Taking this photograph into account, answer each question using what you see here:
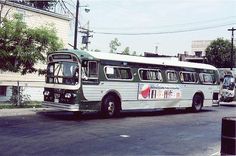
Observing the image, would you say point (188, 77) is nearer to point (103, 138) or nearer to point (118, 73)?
point (118, 73)

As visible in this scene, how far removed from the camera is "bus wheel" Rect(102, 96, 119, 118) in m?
17.7

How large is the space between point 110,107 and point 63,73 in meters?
2.64

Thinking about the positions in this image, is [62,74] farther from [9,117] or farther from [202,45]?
[202,45]

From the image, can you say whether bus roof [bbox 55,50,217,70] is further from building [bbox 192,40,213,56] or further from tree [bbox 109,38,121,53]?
building [bbox 192,40,213,56]

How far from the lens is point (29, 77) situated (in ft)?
102

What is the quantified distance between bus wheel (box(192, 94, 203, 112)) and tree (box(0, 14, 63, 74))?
8.50 m

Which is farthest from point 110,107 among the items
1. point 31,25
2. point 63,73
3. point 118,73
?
point 31,25

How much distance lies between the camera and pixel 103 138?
1181 centimetres

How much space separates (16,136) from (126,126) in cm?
476

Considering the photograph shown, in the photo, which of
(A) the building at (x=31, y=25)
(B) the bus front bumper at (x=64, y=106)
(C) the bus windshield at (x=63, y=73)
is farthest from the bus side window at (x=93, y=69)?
(A) the building at (x=31, y=25)

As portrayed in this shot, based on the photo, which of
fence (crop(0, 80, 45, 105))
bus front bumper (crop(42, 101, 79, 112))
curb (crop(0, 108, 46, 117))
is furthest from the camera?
fence (crop(0, 80, 45, 105))

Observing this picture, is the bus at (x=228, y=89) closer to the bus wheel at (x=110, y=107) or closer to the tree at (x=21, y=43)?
the tree at (x=21, y=43)

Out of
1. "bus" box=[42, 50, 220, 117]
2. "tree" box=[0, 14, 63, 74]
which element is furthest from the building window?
"bus" box=[42, 50, 220, 117]

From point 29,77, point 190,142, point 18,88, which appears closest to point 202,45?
point 29,77
